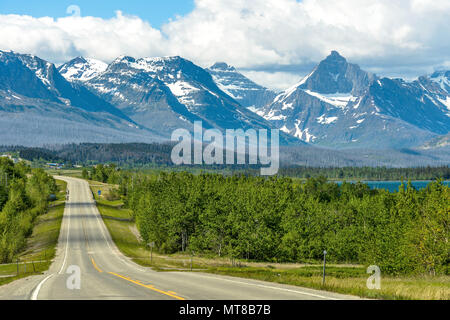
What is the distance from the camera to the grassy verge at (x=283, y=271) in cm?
2562

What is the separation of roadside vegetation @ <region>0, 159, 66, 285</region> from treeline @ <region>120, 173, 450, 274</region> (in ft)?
77.1

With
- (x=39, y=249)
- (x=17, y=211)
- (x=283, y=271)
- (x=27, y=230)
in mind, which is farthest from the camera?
(x=17, y=211)

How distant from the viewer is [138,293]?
81.4 ft

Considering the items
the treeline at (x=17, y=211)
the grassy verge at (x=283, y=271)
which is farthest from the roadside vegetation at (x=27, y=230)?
the grassy verge at (x=283, y=271)

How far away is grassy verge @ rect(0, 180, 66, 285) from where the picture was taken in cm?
7269

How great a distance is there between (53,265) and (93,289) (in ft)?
176

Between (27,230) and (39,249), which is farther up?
(27,230)

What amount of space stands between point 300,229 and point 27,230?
67.6 meters

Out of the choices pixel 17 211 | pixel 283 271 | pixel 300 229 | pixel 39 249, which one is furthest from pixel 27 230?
pixel 283 271

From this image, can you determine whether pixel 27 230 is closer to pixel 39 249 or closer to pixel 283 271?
pixel 39 249

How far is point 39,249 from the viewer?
106250mm
